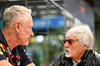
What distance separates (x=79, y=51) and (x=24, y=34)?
0.69 metres

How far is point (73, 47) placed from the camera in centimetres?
180

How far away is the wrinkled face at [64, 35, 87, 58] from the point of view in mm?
1766

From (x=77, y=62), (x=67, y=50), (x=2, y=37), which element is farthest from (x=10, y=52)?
(x=77, y=62)

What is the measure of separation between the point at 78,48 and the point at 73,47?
0.06m

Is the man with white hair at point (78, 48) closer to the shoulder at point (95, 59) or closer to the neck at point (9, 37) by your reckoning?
the shoulder at point (95, 59)

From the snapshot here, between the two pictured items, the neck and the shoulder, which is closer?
the neck

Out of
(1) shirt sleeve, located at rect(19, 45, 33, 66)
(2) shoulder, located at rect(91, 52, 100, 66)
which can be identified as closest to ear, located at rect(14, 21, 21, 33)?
(1) shirt sleeve, located at rect(19, 45, 33, 66)

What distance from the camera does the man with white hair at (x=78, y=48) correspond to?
175 centimetres

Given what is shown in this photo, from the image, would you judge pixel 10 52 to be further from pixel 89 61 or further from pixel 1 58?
pixel 89 61

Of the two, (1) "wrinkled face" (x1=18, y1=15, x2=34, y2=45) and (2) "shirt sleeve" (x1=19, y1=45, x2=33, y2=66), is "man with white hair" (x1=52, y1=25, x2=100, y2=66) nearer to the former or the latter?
(2) "shirt sleeve" (x1=19, y1=45, x2=33, y2=66)

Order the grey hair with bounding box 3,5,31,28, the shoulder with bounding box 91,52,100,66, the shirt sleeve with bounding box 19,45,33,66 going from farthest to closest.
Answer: the shoulder with bounding box 91,52,100,66 → the shirt sleeve with bounding box 19,45,33,66 → the grey hair with bounding box 3,5,31,28

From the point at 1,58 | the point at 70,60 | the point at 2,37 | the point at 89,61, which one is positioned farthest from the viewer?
the point at 70,60

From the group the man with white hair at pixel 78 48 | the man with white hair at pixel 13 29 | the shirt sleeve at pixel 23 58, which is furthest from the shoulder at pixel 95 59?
the man with white hair at pixel 13 29

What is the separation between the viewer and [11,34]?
129 centimetres
